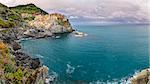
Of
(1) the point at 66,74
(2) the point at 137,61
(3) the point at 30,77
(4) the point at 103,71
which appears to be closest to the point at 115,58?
(2) the point at 137,61

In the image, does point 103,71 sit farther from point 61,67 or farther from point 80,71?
point 61,67

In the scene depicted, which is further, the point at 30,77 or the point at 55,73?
the point at 55,73

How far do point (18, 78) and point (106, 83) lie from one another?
29546mm

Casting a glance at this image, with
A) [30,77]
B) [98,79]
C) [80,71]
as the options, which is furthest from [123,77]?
[30,77]

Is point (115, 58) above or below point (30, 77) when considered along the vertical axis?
below

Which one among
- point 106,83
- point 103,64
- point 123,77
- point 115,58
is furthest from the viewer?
point 115,58

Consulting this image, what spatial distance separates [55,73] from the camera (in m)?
91.2

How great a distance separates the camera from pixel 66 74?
90438mm

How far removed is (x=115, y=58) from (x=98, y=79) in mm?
38582

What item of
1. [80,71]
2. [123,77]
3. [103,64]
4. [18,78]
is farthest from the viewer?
[103,64]

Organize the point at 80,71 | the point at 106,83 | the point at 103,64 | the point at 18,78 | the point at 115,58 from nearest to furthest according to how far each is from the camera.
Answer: the point at 18,78 → the point at 106,83 → the point at 80,71 → the point at 103,64 → the point at 115,58

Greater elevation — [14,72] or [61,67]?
[14,72]

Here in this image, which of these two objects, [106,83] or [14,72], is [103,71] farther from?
[14,72]

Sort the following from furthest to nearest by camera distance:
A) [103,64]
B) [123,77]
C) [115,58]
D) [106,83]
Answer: [115,58] → [103,64] → [123,77] → [106,83]
